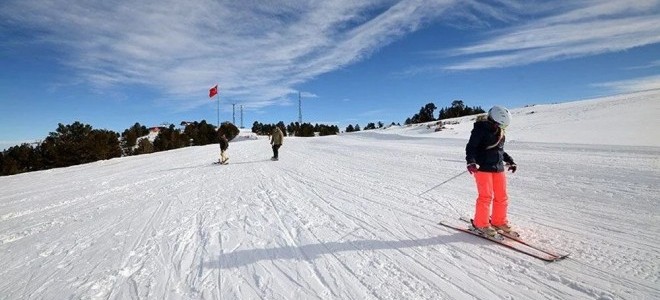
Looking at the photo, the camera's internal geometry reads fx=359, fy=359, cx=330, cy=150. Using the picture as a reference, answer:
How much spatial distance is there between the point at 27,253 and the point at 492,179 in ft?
24.8

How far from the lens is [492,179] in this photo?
535 centimetres

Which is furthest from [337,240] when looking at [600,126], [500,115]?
[600,126]

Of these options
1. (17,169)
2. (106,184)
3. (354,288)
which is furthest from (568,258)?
(17,169)

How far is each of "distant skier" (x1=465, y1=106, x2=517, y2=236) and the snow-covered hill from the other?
1.50ft

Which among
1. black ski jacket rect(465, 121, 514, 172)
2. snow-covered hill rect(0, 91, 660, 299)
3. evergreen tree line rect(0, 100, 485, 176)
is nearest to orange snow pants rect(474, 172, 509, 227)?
black ski jacket rect(465, 121, 514, 172)

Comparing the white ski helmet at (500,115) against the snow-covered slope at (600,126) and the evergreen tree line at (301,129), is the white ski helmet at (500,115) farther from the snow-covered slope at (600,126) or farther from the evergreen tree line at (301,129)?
the evergreen tree line at (301,129)

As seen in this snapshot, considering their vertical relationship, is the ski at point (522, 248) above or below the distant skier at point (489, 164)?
below

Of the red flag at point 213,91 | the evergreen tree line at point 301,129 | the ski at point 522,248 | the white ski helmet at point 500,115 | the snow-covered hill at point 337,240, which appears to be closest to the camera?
the snow-covered hill at point 337,240

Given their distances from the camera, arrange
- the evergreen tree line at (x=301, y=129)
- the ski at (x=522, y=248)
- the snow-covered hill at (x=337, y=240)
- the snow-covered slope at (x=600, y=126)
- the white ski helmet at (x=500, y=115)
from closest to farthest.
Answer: the snow-covered hill at (x=337, y=240)
the ski at (x=522, y=248)
the white ski helmet at (x=500, y=115)
the snow-covered slope at (x=600, y=126)
the evergreen tree line at (x=301, y=129)

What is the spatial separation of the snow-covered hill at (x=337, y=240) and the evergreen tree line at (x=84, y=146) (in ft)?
188

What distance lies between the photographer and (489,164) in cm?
526

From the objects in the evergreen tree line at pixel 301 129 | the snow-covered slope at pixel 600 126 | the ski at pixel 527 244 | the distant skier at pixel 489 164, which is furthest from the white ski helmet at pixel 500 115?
the evergreen tree line at pixel 301 129

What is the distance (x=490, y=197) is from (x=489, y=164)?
51 cm

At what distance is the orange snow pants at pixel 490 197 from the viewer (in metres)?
5.29
